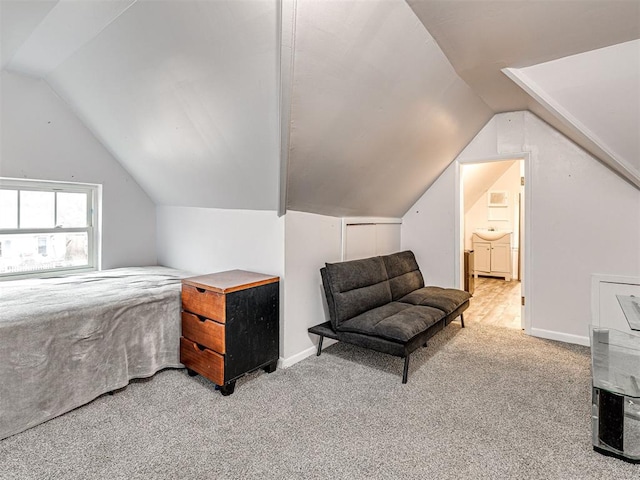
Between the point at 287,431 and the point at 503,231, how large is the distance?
5.65 metres

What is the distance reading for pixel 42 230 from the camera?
3.33 m

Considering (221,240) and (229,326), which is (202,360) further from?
(221,240)

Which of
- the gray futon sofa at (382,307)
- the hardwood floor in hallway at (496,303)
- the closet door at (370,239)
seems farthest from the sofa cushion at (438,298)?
the hardwood floor in hallway at (496,303)

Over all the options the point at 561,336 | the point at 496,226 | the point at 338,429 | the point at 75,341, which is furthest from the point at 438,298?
the point at 496,226

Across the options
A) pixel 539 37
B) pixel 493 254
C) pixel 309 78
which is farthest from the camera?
pixel 493 254

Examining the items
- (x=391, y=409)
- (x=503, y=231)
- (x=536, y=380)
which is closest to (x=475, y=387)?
(x=536, y=380)

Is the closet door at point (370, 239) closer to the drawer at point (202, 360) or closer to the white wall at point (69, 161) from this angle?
the drawer at point (202, 360)

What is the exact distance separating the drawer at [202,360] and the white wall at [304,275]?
23.1 inches

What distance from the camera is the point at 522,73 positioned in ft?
8.20

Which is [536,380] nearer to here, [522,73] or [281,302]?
[281,302]

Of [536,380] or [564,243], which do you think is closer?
[536,380]

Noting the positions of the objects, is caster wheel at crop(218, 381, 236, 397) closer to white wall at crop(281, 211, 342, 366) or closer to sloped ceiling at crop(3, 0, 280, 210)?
white wall at crop(281, 211, 342, 366)

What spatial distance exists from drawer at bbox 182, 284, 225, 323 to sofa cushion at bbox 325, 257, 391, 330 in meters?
0.91

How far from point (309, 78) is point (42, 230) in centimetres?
296
